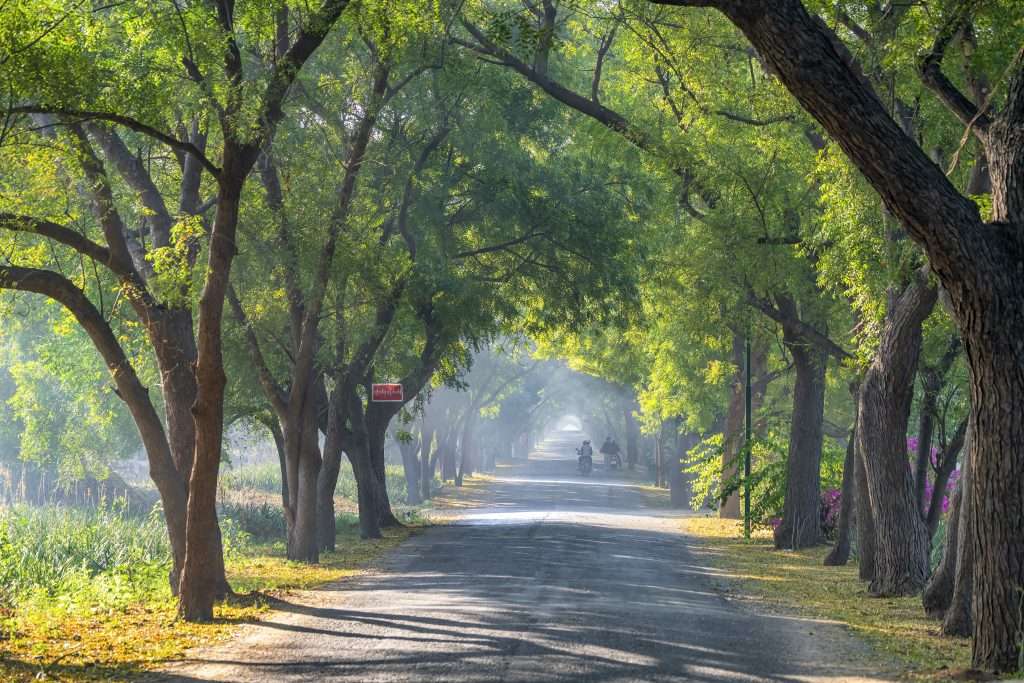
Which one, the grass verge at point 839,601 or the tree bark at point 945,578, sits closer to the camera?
the grass verge at point 839,601

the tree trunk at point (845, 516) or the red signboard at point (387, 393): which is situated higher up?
the red signboard at point (387, 393)

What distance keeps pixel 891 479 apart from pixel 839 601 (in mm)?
1875

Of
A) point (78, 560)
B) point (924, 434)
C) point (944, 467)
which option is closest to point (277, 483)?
point (78, 560)

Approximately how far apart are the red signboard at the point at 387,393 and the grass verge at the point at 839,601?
7.70 m

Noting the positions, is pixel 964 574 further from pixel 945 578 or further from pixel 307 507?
pixel 307 507

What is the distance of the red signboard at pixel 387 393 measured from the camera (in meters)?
30.6

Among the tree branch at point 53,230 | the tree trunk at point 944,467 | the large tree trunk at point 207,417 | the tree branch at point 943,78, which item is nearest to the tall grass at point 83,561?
the large tree trunk at point 207,417

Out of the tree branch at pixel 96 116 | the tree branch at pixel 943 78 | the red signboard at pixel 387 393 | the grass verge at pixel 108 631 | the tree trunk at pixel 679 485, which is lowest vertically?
the grass verge at pixel 108 631

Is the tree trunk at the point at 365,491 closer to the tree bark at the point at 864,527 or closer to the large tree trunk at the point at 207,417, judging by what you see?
the tree bark at the point at 864,527

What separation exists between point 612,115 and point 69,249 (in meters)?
8.25

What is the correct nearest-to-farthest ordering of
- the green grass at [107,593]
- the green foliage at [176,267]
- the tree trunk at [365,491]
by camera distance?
1. the green grass at [107,593]
2. the green foliage at [176,267]
3. the tree trunk at [365,491]

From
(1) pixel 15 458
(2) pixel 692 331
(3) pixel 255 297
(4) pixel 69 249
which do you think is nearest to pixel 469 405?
(1) pixel 15 458

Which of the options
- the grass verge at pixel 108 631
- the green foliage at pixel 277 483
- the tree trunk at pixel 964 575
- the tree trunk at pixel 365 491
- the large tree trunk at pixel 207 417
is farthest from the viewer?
the green foliage at pixel 277 483

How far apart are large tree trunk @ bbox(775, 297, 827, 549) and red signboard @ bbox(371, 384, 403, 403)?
881cm
